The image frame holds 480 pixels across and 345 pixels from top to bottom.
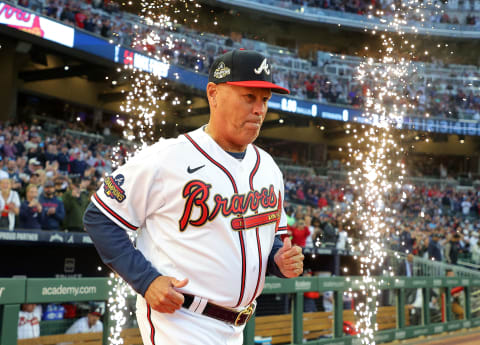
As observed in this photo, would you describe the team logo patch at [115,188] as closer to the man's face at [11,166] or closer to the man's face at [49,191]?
the man's face at [49,191]

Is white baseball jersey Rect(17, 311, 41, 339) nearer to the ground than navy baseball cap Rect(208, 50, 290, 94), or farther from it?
nearer to the ground

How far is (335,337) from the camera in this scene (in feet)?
19.9

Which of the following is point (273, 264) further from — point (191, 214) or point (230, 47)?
point (230, 47)

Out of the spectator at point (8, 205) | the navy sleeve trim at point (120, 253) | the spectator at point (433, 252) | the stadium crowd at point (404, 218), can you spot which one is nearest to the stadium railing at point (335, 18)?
the stadium crowd at point (404, 218)

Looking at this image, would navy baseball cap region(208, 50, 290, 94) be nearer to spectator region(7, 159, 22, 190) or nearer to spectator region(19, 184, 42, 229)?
spectator region(19, 184, 42, 229)

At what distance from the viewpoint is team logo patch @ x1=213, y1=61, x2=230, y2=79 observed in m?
2.03

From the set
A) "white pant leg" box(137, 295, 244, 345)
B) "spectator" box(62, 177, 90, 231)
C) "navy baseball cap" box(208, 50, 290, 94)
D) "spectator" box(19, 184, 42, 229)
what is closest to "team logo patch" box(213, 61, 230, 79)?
"navy baseball cap" box(208, 50, 290, 94)

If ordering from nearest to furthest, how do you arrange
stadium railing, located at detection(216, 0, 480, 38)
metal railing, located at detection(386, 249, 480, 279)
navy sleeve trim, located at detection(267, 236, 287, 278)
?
navy sleeve trim, located at detection(267, 236, 287, 278) < metal railing, located at detection(386, 249, 480, 279) < stadium railing, located at detection(216, 0, 480, 38)

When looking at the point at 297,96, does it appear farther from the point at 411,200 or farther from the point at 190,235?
the point at 190,235

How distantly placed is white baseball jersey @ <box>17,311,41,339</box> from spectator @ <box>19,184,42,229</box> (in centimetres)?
322

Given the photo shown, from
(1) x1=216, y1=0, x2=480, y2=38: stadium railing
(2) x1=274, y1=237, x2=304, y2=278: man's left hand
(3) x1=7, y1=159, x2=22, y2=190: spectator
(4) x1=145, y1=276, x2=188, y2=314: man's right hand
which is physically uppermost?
(1) x1=216, y1=0, x2=480, y2=38: stadium railing

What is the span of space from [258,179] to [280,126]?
22748 millimetres

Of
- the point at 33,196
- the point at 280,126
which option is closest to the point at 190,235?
A: the point at 33,196

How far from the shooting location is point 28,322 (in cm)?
360
